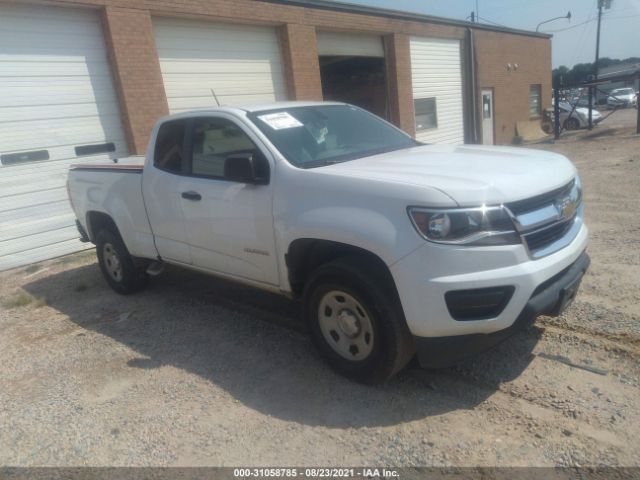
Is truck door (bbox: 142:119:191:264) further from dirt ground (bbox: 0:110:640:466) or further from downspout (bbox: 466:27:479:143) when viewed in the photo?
downspout (bbox: 466:27:479:143)

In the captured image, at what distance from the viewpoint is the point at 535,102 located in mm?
23594

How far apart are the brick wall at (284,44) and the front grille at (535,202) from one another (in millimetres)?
7329

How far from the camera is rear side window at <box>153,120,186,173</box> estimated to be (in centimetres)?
457

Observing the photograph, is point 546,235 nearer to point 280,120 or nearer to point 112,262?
point 280,120

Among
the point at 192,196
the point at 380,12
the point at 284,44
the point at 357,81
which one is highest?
the point at 380,12

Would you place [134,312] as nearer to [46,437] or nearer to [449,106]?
[46,437]

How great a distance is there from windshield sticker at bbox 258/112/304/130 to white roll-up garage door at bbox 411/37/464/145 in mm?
12090

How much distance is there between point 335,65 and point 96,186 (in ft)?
41.8

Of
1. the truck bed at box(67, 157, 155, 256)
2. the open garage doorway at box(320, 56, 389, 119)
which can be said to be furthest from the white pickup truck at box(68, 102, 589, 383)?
the open garage doorway at box(320, 56, 389, 119)

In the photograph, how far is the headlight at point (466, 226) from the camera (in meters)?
2.74

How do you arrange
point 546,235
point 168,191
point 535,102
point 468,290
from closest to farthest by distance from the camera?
point 468,290, point 546,235, point 168,191, point 535,102

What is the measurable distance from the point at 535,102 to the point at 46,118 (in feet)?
71.4

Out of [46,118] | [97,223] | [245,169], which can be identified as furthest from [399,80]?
[245,169]

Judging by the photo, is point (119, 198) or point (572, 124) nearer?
point (119, 198)
